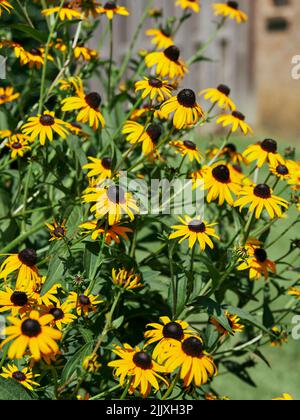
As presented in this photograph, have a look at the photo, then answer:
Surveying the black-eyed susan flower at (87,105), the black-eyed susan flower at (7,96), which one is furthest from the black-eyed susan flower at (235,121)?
the black-eyed susan flower at (7,96)

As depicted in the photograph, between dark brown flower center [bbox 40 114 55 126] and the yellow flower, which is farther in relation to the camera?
dark brown flower center [bbox 40 114 55 126]

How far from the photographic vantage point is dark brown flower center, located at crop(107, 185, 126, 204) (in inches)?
60.1

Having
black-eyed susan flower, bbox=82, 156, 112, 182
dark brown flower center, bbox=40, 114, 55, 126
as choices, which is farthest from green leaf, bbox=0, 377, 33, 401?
dark brown flower center, bbox=40, 114, 55, 126

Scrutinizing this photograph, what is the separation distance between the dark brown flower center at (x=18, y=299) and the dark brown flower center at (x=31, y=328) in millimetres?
198

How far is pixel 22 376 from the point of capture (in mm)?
1474

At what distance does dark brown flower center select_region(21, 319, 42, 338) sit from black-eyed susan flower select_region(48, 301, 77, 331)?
0.17 m

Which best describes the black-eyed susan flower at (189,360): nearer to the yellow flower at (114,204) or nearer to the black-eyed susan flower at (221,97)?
the yellow flower at (114,204)

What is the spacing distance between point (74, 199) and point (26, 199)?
0.16 meters

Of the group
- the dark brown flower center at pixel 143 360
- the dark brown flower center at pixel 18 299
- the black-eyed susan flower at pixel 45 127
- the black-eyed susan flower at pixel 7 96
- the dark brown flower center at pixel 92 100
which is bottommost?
the dark brown flower center at pixel 143 360

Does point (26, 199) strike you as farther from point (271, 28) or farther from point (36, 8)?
point (271, 28)

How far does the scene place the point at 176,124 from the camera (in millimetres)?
1695

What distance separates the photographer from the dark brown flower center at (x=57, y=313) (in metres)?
1.45

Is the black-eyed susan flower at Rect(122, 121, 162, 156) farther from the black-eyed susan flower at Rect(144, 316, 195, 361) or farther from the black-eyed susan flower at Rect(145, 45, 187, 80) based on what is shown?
the black-eyed susan flower at Rect(144, 316, 195, 361)

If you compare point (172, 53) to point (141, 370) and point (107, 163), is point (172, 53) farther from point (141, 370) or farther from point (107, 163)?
point (141, 370)
